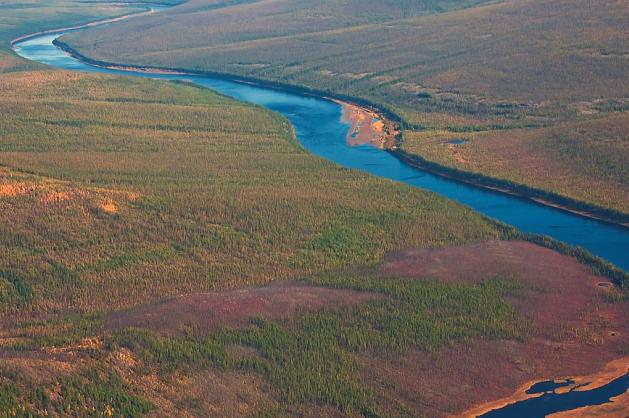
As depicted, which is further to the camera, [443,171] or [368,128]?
[368,128]

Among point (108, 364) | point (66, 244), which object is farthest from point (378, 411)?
point (66, 244)

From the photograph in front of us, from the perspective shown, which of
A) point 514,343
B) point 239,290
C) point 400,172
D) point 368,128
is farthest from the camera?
point 368,128

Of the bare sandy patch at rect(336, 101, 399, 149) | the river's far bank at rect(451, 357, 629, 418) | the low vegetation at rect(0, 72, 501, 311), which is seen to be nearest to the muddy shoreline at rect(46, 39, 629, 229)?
the bare sandy patch at rect(336, 101, 399, 149)

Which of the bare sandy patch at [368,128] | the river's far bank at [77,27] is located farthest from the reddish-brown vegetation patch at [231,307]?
the river's far bank at [77,27]

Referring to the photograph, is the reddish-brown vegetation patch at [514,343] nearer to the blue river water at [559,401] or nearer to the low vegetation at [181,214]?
the blue river water at [559,401]

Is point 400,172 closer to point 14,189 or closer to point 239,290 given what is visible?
point 239,290

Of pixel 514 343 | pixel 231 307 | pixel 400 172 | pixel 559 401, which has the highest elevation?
pixel 231 307

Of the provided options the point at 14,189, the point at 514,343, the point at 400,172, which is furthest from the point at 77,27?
the point at 514,343
